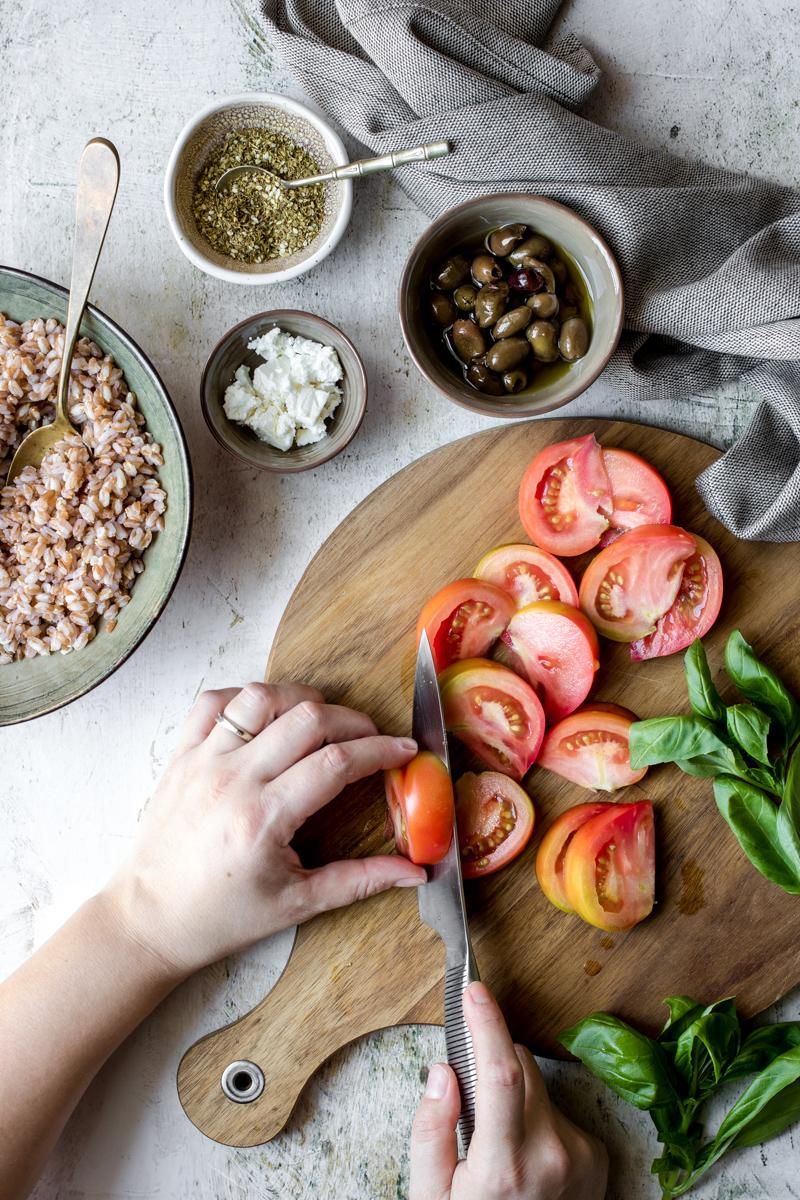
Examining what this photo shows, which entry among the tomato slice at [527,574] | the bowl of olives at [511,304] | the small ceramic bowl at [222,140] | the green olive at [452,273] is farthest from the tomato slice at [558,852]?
the small ceramic bowl at [222,140]

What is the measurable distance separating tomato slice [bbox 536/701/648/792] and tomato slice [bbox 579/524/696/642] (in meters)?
0.14

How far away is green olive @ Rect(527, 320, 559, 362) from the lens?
1.48 m

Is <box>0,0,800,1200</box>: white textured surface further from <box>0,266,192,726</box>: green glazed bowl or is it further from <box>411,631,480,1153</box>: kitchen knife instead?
<box>411,631,480,1153</box>: kitchen knife

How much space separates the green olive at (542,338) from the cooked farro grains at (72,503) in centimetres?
62

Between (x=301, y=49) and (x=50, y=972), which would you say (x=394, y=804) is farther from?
(x=301, y=49)

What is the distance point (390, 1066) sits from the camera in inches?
63.1

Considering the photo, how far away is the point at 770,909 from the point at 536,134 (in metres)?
1.29

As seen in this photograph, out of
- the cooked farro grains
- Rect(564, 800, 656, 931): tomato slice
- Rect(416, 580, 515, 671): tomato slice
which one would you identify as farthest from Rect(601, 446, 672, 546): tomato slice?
the cooked farro grains

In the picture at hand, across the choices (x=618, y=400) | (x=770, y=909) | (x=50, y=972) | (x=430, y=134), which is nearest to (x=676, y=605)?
(x=618, y=400)

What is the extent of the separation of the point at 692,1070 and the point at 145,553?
1.18 metres

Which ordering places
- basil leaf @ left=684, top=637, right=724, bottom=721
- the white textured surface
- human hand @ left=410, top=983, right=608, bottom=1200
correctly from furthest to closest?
the white textured surface
basil leaf @ left=684, top=637, right=724, bottom=721
human hand @ left=410, top=983, right=608, bottom=1200

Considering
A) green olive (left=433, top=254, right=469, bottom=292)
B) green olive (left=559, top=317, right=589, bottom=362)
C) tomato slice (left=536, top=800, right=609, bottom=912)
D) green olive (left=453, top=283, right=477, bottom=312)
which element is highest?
green olive (left=433, top=254, right=469, bottom=292)

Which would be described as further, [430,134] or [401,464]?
[401,464]

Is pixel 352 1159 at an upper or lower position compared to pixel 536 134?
lower
